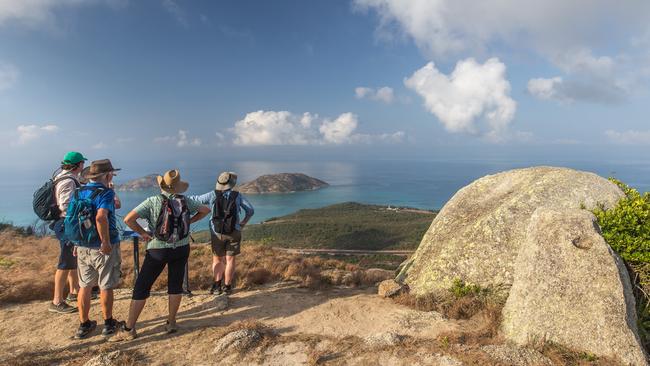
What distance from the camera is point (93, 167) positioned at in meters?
5.16

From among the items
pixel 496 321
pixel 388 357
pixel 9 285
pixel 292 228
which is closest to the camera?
pixel 388 357

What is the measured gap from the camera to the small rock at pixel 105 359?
14.8 feet

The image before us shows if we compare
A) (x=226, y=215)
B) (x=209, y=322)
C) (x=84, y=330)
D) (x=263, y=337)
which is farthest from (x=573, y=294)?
(x=84, y=330)

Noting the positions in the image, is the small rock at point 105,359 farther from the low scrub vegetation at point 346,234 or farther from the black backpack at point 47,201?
the low scrub vegetation at point 346,234

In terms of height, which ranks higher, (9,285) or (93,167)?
(93,167)

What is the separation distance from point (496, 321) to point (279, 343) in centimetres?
373

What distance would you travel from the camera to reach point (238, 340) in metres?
5.18

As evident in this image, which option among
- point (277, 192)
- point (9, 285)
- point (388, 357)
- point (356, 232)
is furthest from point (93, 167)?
point (277, 192)

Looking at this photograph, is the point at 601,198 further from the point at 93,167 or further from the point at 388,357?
the point at 93,167

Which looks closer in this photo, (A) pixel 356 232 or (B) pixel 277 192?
(A) pixel 356 232

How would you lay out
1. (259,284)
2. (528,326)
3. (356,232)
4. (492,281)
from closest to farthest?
(528,326) → (492,281) → (259,284) → (356,232)

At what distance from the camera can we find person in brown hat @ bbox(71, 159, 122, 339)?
16.7 feet

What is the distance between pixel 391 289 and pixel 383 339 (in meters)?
2.17

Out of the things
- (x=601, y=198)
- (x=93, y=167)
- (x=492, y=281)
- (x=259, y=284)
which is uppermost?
(x=93, y=167)
